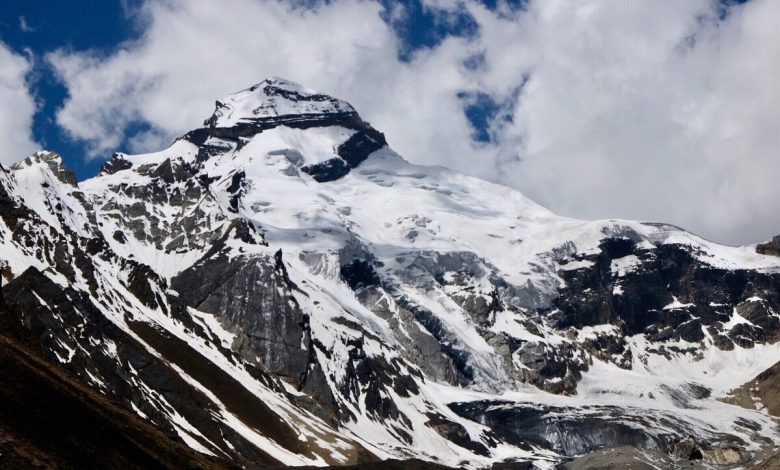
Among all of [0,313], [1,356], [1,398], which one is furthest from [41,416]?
[0,313]

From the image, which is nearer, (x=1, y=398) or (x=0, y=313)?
(x=1, y=398)

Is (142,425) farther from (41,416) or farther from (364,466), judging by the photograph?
(364,466)

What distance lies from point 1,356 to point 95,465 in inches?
800

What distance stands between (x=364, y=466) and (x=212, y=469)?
221 ft

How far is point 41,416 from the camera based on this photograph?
354 ft

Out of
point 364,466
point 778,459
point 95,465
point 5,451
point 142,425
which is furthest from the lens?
point 364,466

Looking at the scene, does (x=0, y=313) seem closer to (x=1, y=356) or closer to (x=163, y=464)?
(x=1, y=356)

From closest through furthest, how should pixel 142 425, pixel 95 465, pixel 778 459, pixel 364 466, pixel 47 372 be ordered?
pixel 95 465 → pixel 47 372 → pixel 142 425 → pixel 778 459 → pixel 364 466

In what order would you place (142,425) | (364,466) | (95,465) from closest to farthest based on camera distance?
(95,465)
(142,425)
(364,466)

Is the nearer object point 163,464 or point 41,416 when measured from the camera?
point 41,416

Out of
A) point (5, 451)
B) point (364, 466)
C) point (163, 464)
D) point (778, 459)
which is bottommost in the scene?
point (5, 451)

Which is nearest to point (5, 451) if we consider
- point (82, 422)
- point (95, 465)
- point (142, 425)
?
point (95, 465)

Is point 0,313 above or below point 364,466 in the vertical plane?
below

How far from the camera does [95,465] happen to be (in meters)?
104
